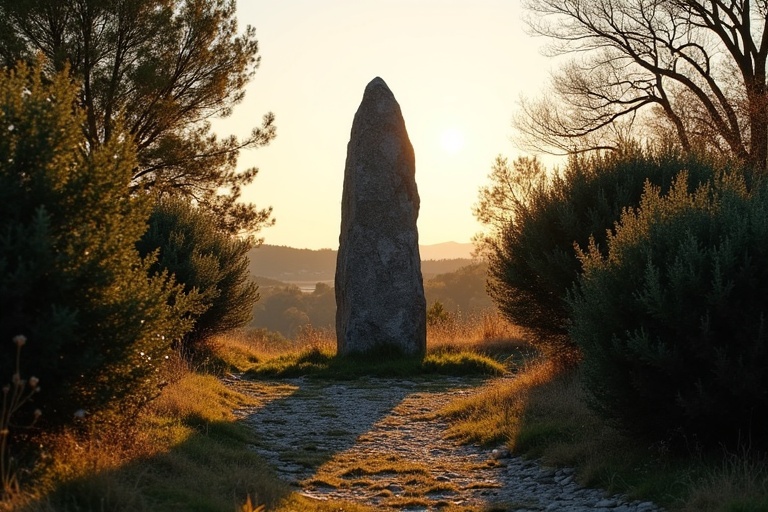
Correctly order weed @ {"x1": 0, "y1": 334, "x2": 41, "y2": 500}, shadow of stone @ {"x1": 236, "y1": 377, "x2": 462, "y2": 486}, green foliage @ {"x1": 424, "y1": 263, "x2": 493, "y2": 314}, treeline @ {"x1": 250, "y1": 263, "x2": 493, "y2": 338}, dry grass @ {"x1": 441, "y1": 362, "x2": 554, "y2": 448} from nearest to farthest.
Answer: weed @ {"x1": 0, "y1": 334, "x2": 41, "y2": 500} < shadow of stone @ {"x1": 236, "y1": 377, "x2": 462, "y2": 486} < dry grass @ {"x1": 441, "y1": 362, "x2": 554, "y2": 448} < green foliage @ {"x1": 424, "y1": 263, "x2": 493, "y2": 314} < treeline @ {"x1": 250, "y1": 263, "x2": 493, "y2": 338}

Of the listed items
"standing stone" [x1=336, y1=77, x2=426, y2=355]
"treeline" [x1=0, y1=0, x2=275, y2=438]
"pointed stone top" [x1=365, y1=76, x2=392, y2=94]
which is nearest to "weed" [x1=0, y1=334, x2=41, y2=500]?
"treeline" [x1=0, y1=0, x2=275, y2=438]

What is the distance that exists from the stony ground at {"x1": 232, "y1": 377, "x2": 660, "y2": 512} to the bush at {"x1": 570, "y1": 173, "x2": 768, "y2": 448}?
0.90m

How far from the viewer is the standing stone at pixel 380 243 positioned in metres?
17.3

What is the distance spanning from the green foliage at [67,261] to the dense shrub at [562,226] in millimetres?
7220

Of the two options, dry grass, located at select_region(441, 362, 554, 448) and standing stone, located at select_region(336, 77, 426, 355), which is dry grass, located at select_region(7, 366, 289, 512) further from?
standing stone, located at select_region(336, 77, 426, 355)

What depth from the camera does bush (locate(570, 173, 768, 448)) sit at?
7.07 meters

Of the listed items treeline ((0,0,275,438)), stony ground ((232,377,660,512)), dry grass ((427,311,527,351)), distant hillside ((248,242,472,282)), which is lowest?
stony ground ((232,377,660,512))

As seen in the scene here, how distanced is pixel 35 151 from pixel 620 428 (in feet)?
17.5

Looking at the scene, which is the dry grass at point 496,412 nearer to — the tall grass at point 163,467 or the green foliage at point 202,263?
the tall grass at point 163,467

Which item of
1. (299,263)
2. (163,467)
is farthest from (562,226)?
(299,263)

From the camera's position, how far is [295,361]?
17.5 m

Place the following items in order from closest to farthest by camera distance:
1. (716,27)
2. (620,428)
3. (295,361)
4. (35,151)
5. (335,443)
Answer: (35,151) → (620,428) → (335,443) → (295,361) → (716,27)

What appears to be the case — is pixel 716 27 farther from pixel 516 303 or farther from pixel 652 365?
pixel 652 365

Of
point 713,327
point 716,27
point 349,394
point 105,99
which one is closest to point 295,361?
point 349,394
